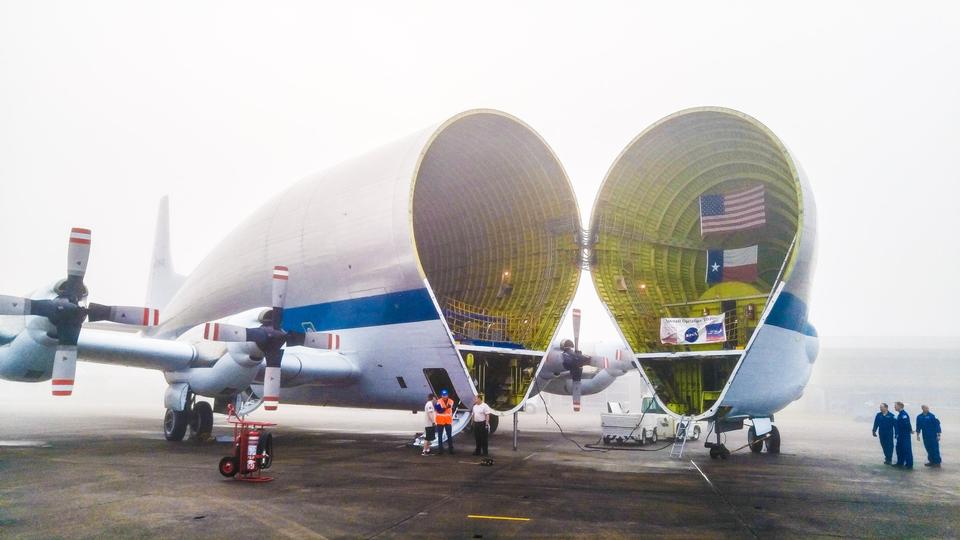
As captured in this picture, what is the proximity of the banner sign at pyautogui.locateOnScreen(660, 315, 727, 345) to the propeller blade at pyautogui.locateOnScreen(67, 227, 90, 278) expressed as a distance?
16.2 m

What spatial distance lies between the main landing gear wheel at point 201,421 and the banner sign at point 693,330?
14406 millimetres

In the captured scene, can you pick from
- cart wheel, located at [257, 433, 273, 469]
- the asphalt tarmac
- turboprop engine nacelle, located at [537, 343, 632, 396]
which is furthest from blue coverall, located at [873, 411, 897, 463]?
cart wheel, located at [257, 433, 273, 469]

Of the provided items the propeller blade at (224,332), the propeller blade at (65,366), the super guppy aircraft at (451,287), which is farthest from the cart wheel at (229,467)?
the propeller blade at (65,366)

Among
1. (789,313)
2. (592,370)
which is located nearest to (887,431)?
(789,313)

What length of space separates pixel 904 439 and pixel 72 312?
20.5m

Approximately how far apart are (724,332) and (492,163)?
33.5 feet

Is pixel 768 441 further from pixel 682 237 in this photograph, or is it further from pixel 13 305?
pixel 13 305

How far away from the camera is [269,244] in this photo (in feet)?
81.4

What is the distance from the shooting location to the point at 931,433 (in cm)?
1673

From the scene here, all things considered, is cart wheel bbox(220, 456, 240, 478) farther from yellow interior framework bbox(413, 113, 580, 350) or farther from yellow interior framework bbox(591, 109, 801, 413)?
yellow interior framework bbox(591, 109, 801, 413)

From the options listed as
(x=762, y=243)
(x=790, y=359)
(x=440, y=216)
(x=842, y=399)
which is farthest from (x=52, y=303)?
(x=842, y=399)

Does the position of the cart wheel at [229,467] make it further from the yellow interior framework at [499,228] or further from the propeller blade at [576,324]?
the propeller blade at [576,324]

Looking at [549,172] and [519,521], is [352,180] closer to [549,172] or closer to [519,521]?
[549,172]

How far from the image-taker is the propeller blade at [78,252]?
14531mm
